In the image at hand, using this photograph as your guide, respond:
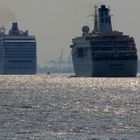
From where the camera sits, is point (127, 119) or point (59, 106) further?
point (59, 106)

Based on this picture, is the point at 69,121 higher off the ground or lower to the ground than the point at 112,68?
lower

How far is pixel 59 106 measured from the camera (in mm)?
95250

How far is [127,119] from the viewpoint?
76.2 meters

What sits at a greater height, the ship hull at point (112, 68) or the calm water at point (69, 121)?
the ship hull at point (112, 68)

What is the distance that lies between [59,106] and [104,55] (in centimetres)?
10306

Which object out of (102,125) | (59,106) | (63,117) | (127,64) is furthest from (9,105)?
(127,64)

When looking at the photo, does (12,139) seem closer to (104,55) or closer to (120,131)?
(120,131)

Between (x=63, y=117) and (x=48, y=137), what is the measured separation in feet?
54.1

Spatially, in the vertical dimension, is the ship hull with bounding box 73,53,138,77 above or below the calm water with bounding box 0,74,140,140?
above

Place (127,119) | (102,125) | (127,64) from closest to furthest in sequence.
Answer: (102,125)
(127,119)
(127,64)

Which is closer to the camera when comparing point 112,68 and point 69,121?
point 69,121

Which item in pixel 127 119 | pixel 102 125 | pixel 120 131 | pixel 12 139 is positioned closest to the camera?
pixel 12 139

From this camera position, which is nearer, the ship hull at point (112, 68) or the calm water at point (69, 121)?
the calm water at point (69, 121)

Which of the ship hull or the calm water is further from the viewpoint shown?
the ship hull
